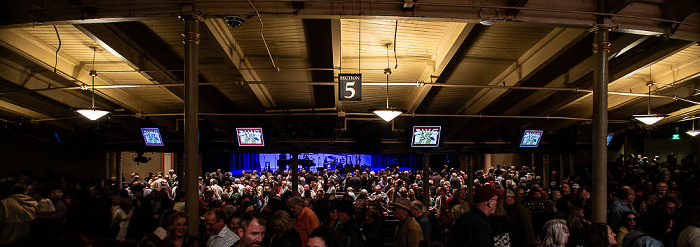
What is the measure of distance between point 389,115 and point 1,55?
8.83m

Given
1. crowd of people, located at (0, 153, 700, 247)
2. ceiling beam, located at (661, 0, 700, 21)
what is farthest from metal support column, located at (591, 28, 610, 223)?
ceiling beam, located at (661, 0, 700, 21)

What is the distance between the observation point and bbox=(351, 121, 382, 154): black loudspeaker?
598 inches

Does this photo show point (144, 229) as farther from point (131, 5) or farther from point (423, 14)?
point (423, 14)

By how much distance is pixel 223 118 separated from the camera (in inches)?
647

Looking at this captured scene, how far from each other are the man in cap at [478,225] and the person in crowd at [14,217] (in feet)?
26.4

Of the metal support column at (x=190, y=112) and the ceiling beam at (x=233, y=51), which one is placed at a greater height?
the ceiling beam at (x=233, y=51)

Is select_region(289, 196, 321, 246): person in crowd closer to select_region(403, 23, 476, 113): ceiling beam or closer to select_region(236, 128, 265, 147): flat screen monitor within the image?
select_region(403, 23, 476, 113): ceiling beam

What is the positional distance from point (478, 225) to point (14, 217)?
835cm

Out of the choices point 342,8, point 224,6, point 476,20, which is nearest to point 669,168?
point 476,20

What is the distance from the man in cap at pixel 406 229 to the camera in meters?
6.12

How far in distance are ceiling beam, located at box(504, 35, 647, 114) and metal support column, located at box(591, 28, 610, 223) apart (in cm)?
170

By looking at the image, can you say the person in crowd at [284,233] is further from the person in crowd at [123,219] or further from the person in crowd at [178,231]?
the person in crowd at [123,219]

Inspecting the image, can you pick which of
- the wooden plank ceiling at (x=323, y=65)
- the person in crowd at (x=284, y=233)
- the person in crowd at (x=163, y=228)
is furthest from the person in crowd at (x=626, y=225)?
the person in crowd at (x=163, y=228)

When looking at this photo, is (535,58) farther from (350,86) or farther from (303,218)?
(303,218)
